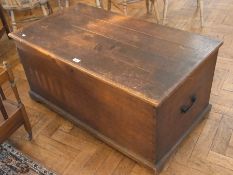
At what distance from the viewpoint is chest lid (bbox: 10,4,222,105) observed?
3.97ft

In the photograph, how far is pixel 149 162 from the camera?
4.50 feet

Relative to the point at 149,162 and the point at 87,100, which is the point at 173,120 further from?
the point at 87,100

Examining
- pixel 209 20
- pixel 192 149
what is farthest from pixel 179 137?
pixel 209 20

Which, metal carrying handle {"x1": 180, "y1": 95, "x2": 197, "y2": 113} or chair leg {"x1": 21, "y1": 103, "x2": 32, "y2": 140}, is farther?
chair leg {"x1": 21, "y1": 103, "x2": 32, "y2": 140}

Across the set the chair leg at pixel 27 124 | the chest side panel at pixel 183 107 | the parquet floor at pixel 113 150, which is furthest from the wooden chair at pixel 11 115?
the chest side panel at pixel 183 107

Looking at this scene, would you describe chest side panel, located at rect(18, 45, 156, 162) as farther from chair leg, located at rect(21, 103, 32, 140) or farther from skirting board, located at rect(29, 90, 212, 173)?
chair leg, located at rect(21, 103, 32, 140)

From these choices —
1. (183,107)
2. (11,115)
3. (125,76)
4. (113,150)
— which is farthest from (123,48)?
(11,115)

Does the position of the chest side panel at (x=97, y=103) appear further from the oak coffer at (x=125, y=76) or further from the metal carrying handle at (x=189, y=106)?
the metal carrying handle at (x=189, y=106)

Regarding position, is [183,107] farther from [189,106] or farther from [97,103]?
[97,103]

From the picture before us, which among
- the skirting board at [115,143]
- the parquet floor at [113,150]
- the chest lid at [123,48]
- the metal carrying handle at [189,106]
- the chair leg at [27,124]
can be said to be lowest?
the parquet floor at [113,150]

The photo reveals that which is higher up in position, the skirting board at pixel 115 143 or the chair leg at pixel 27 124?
the chair leg at pixel 27 124

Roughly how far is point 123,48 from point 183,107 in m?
0.40

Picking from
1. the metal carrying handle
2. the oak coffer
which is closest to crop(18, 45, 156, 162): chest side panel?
the oak coffer

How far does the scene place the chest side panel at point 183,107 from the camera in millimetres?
1230
